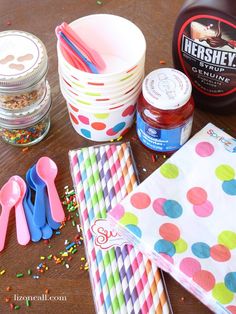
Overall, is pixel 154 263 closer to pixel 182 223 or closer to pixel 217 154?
pixel 182 223

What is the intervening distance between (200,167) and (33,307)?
0.94 feet

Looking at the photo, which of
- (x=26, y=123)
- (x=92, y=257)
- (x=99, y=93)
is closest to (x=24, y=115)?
(x=26, y=123)

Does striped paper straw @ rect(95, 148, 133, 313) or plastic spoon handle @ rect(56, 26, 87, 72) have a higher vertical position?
plastic spoon handle @ rect(56, 26, 87, 72)

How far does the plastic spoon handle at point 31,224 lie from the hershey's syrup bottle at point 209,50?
31 centimetres

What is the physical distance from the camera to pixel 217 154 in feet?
2.35

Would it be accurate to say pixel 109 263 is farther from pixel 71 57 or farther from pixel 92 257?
pixel 71 57

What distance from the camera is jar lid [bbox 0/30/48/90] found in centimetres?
68

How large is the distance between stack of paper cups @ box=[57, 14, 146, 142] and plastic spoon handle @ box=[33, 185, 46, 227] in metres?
0.12

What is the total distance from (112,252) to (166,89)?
0.23 metres

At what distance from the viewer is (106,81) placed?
674 millimetres

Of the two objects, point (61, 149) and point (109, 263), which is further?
point (61, 149)

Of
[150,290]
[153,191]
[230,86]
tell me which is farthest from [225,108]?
[150,290]

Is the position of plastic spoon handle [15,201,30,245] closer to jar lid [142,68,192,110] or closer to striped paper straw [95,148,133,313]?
striped paper straw [95,148,133,313]

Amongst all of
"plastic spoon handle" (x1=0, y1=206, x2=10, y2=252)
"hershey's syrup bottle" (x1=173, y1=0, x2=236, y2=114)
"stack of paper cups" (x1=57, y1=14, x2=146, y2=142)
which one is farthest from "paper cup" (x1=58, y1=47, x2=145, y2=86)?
"plastic spoon handle" (x1=0, y1=206, x2=10, y2=252)
